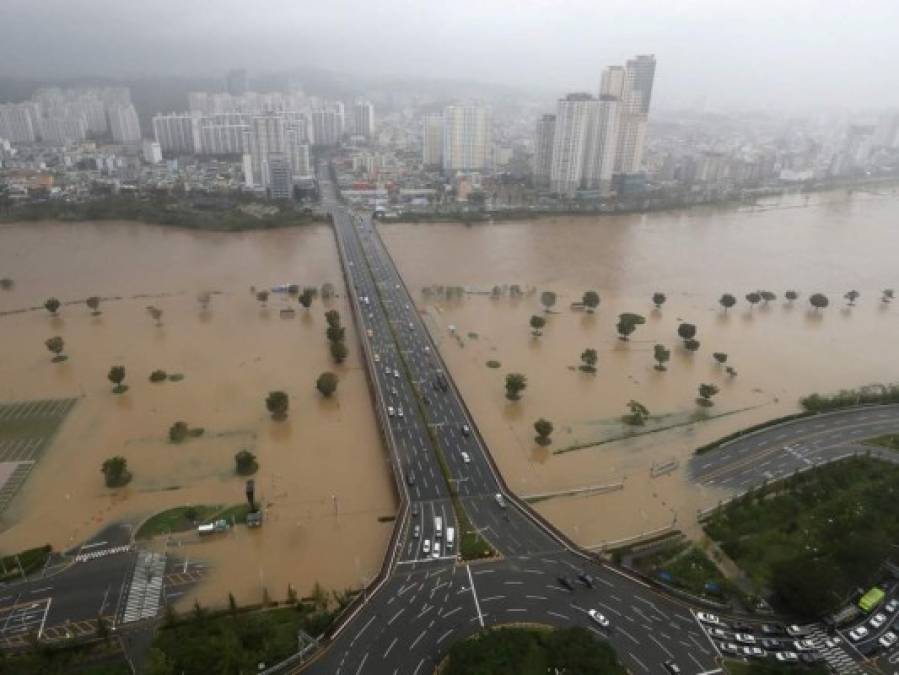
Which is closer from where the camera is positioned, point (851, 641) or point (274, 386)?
point (851, 641)

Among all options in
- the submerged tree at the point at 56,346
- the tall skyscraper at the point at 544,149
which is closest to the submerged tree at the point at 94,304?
the submerged tree at the point at 56,346

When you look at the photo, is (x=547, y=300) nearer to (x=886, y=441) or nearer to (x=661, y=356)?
(x=661, y=356)

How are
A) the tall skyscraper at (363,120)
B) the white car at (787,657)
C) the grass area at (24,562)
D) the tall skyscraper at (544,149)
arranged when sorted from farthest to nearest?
the tall skyscraper at (363,120)
the tall skyscraper at (544,149)
the grass area at (24,562)
the white car at (787,657)

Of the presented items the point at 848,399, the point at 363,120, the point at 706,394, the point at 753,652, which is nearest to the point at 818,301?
the point at 848,399

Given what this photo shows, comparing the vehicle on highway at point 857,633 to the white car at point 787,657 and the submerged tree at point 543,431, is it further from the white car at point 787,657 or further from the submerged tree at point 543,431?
the submerged tree at point 543,431

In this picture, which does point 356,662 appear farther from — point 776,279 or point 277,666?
point 776,279

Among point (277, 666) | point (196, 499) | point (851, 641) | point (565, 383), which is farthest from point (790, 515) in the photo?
point (196, 499)
